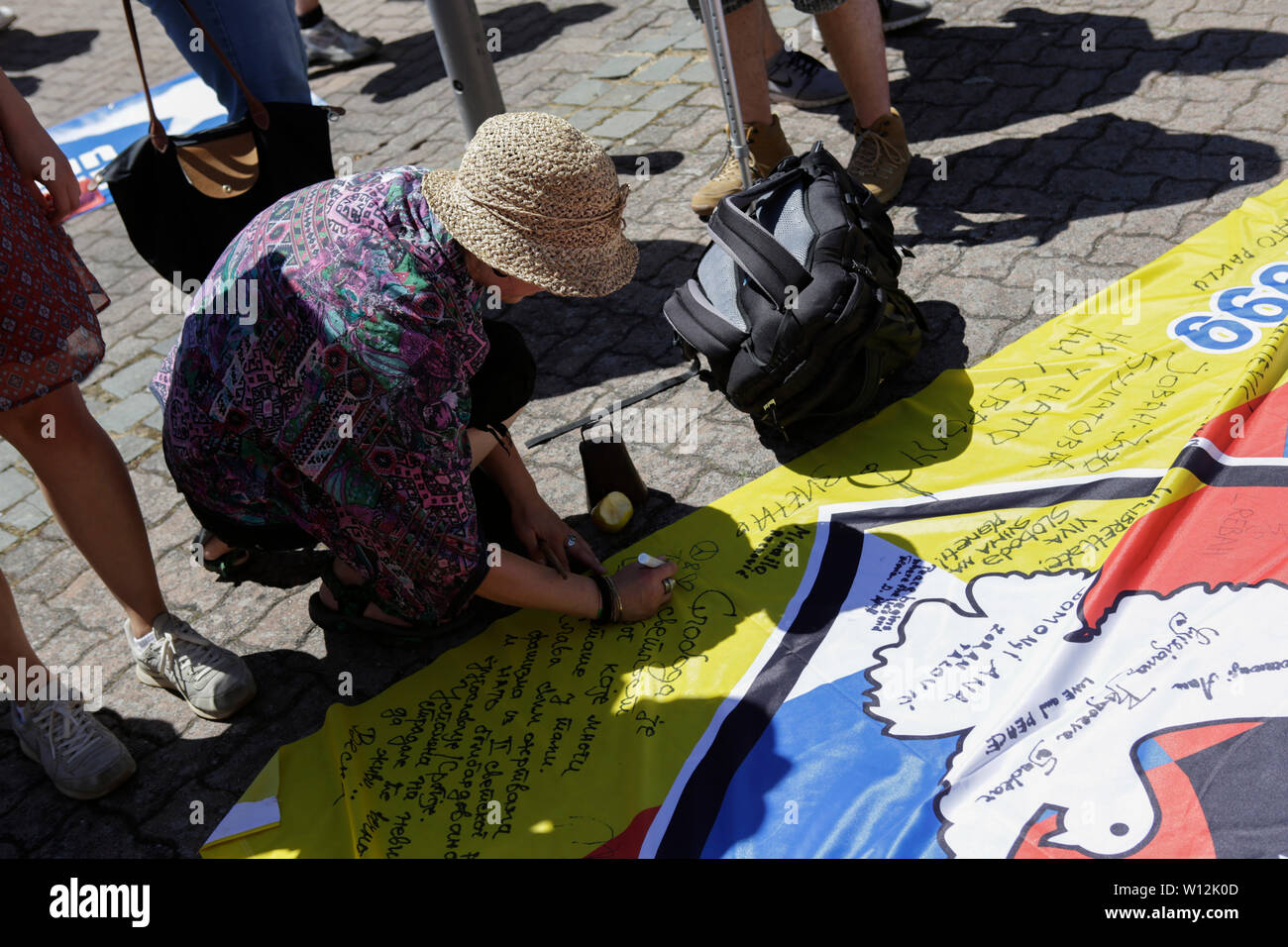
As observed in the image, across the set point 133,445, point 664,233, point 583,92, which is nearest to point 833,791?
point 664,233

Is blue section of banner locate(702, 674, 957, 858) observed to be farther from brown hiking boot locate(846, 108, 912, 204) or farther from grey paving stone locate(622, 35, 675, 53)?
grey paving stone locate(622, 35, 675, 53)

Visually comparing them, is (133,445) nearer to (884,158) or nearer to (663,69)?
(884,158)

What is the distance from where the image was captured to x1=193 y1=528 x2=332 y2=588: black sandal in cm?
286

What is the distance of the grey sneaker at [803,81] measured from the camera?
177 inches

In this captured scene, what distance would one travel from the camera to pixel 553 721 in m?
2.30

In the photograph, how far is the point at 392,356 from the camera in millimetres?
2008

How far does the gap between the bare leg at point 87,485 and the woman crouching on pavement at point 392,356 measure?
5.3 inches

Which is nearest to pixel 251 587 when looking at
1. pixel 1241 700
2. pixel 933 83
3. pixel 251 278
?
pixel 251 278

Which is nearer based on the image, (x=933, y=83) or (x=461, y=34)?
(x=461, y=34)

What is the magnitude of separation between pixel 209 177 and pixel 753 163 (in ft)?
6.00

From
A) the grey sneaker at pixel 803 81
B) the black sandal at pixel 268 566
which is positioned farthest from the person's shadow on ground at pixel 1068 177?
the black sandal at pixel 268 566

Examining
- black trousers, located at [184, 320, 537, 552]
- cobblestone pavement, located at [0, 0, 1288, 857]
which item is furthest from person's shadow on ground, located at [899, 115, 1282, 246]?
black trousers, located at [184, 320, 537, 552]

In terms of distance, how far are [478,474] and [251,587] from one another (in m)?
0.72
